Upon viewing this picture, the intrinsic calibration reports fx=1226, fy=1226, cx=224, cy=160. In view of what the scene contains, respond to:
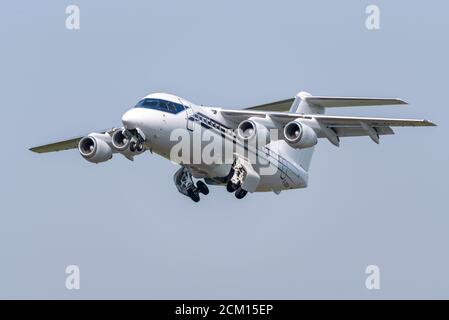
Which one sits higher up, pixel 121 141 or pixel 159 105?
pixel 159 105

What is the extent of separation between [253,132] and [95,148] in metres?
3.74

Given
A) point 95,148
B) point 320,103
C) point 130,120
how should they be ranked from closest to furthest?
point 130,120
point 95,148
point 320,103

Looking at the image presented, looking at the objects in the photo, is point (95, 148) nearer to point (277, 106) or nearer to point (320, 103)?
point (277, 106)

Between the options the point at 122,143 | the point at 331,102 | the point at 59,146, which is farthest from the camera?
the point at 59,146

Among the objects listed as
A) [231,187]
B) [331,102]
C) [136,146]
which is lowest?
[231,187]

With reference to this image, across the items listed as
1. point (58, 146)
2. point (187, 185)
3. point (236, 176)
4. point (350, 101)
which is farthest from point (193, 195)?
point (350, 101)

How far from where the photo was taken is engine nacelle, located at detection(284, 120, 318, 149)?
26562 millimetres

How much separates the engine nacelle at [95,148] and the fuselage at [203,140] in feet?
6.59

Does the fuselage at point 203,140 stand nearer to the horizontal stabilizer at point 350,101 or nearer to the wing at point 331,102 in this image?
the wing at point 331,102

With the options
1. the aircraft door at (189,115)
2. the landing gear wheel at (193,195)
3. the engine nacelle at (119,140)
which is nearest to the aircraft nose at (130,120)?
the aircraft door at (189,115)

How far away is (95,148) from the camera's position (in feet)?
91.6

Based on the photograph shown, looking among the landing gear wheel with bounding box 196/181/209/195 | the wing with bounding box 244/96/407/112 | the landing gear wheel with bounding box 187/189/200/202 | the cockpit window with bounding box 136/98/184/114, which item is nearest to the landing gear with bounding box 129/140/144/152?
the cockpit window with bounding box 136/98/184/114

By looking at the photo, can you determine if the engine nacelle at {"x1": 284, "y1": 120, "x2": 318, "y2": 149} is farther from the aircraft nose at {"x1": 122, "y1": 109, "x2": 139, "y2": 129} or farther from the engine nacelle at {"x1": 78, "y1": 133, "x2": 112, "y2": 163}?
the engine nacelle at {"x1": 78, "y1": 133, "x2": 112, "y2": 163}

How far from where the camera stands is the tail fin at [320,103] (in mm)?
27434
